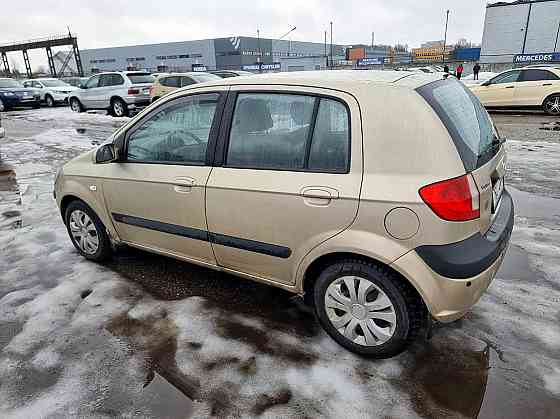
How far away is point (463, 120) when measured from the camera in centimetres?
240

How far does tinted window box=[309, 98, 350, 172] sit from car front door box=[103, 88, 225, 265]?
31.5 inches

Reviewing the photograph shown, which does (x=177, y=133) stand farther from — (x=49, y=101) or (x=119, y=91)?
(x=49, y=101)

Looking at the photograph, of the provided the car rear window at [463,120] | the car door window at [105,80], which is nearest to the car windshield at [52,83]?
the car door window at [105,80]

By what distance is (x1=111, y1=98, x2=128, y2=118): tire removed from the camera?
15.2 m

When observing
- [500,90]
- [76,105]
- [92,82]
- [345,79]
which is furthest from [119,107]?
[345,79]

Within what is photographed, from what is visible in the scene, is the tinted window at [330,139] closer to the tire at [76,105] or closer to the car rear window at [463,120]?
the car rear window at [463,120]

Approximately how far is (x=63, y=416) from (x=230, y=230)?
141 cm

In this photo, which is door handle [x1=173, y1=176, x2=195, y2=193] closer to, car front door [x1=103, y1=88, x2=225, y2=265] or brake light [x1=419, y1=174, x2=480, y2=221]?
car front door [x1=103, y1=88, x2=225, y2=265]

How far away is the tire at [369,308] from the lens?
2.34 metres

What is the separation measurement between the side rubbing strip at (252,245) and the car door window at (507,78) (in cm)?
1272

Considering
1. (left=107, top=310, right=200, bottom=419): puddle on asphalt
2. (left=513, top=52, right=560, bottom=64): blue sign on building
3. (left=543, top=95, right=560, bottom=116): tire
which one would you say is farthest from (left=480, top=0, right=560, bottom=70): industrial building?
(left=107, top=310, right=200, bottom=419): puddle on asphalt

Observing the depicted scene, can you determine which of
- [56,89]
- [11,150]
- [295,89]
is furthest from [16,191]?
[56,89]

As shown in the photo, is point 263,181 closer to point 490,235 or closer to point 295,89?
point 295,89

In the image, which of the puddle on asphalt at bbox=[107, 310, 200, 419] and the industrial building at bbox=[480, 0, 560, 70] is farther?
the industrial building at bbox=[480, 0, 560, 70]
